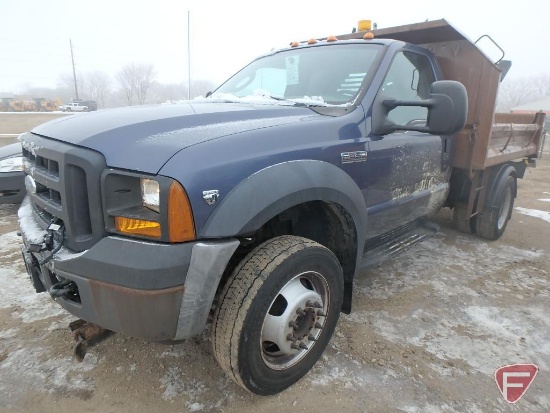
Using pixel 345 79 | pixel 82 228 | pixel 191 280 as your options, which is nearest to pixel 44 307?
pixel 82 228

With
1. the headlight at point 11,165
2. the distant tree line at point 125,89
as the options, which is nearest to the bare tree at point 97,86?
the distant tree line at point 125,89

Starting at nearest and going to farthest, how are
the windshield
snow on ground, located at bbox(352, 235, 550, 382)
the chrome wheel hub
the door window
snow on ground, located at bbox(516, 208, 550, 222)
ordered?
the chrome wheel hub → snow on ground, located at bbox(352, 235, 550, 382) → the windshield → the door window → snow on ground, located at bbox(516, 208, 550, 222)

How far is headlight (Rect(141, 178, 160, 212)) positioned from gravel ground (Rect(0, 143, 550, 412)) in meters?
1.11

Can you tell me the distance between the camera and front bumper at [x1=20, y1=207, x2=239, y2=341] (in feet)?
5.08

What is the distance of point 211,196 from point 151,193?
250 mm

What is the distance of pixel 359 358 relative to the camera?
7.89ft

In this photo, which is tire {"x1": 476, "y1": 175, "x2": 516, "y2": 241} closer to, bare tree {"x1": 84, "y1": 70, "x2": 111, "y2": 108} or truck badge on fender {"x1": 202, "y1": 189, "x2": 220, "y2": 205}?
truck badge on fender {"x1": 202, "y1": 189, "x2": 220, "y2": 205}

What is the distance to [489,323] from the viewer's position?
2840 millimetres

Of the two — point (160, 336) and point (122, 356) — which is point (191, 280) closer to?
point (160, 336)

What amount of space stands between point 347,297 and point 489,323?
119 centimetres

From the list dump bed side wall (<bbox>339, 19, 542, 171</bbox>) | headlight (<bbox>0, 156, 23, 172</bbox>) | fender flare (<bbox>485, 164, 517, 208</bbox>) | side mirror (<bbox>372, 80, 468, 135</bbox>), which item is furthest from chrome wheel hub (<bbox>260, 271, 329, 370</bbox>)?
headlight (<bbox>0, 156, 23, 172</bbox>)

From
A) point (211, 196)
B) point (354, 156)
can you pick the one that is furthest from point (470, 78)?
point (211, 196)

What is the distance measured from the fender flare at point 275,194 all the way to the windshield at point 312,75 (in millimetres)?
687

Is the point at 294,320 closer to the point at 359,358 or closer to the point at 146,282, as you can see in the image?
the point at 359,358
